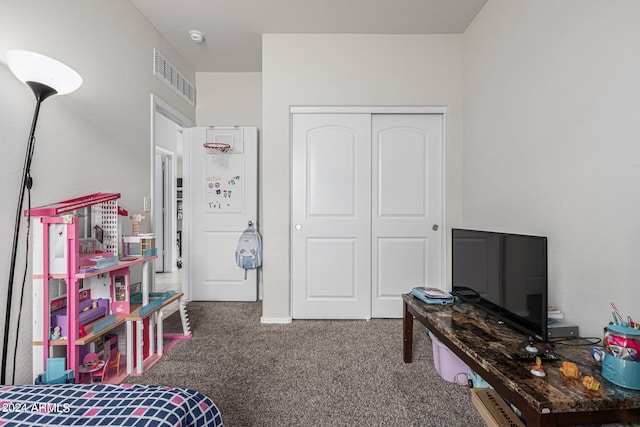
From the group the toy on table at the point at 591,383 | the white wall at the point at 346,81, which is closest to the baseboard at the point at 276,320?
the white wall at the point at 346,81

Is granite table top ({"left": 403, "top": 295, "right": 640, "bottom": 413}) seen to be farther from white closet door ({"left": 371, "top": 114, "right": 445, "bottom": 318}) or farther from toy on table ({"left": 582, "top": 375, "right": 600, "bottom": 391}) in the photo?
white closet door ({"left": 371, "top": 114, "right": 445, "bottom": 318})

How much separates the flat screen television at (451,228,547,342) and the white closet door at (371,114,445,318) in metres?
0.79

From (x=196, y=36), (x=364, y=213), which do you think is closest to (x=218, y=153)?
(x=196, y=36)

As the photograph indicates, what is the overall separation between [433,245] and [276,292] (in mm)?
1583

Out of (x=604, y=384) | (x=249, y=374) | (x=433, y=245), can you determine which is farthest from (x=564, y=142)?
(x=249, y=374)

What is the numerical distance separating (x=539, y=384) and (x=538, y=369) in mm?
70

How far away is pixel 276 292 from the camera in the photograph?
263 centimetres

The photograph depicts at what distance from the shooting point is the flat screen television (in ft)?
3.92

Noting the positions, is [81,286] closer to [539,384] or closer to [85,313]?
[85,313]

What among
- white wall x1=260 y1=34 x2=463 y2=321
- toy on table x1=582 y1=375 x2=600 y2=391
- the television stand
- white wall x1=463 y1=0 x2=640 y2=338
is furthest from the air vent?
toy on table x1=582 y1=375 x2=600 y2=391

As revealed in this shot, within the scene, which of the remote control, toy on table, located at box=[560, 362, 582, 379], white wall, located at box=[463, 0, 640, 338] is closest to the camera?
toy on table, located at box=[560, 362, 582, 379]

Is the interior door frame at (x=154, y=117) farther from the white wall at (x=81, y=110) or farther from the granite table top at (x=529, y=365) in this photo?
the granite table top at (x=529, y=365)

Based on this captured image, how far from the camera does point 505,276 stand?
4.66 ft

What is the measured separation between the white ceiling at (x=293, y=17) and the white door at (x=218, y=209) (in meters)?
0.96
